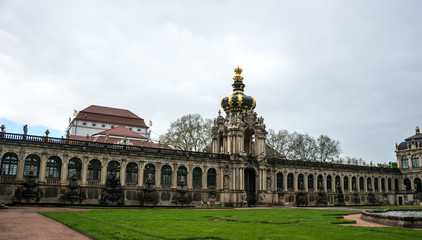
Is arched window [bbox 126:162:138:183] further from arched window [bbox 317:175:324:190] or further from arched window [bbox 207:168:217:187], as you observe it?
arched window [bbox 317:175:324:190]

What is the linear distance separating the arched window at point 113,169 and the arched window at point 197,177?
10776mm

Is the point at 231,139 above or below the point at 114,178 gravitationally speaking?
above

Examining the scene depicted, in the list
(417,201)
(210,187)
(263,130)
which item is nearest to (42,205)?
(210,187)

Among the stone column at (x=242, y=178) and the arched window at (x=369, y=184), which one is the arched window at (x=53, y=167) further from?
the arched window at (x=369, y=184)

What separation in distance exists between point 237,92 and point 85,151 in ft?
91.1

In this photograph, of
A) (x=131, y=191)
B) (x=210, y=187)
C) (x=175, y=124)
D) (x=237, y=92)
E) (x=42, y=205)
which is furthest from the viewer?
(x=175, y=124)

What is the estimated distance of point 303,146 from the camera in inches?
3091

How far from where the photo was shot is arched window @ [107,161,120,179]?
45.2 meters

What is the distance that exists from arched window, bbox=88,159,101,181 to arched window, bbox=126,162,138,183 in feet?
12.1

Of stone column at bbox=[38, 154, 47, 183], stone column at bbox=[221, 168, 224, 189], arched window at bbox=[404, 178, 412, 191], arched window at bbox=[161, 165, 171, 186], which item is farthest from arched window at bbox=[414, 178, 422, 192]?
stone column at bbox=[38, 154, 47, 183]

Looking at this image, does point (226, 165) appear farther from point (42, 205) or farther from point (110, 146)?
point (42, 205)

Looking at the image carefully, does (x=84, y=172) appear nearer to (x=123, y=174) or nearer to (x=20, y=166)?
(x=123, y=174)

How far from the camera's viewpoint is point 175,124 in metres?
70.0

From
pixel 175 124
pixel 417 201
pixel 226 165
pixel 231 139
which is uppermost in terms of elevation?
pixel 175 124
